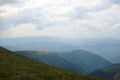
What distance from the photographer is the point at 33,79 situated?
44.6 m

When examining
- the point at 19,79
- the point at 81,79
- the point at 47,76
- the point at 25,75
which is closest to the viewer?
the point at 19,79

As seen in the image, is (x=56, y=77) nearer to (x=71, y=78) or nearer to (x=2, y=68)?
(x=71, y=78)

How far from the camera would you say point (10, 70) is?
51.8m

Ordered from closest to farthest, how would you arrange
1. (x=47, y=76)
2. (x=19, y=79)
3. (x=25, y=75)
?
1. (x=19, y=79)
2. (x=25, y=75)
3. (x=47, y=76)

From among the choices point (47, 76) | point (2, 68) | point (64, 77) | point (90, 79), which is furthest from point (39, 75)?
point (90, 79)

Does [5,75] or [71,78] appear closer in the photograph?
[5,75]

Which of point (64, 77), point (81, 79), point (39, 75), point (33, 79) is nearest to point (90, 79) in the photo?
point (81, 79)

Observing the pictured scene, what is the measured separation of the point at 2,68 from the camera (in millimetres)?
53031

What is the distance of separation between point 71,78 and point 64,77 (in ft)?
4.68

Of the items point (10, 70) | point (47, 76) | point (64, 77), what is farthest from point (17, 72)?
point (64, 77)

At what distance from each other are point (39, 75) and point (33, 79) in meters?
4.98

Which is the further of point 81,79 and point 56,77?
point 81,79

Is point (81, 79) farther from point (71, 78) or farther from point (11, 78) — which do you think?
point (11, 78)

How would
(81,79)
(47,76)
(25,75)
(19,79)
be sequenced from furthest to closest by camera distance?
(81,79), (47,76), (25,75), (19,79)
